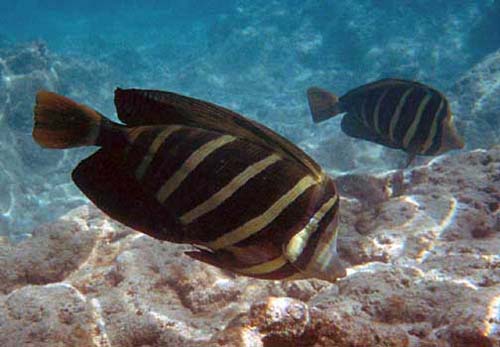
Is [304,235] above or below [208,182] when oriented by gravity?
below

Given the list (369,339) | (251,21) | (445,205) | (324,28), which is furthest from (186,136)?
(251,21)

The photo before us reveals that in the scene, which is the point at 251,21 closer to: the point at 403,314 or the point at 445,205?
the point at 445,205

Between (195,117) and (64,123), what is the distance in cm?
37

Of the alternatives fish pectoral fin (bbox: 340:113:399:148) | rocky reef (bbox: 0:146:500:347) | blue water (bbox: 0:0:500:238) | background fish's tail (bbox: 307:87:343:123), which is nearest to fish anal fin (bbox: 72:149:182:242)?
rocky reef (bbox: 0:146:500:347)

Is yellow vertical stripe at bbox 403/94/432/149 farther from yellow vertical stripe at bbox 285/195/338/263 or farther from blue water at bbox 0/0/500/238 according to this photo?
blue water at bbox 0/0/500/238

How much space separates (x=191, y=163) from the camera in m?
1.17

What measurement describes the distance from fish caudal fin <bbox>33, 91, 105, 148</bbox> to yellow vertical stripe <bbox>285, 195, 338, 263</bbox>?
0.66m

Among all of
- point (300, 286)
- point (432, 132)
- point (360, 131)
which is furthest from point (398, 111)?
point (300, 286)

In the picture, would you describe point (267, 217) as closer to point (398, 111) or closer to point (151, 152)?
point (151, 152)

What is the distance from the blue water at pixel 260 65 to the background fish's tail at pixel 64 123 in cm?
808

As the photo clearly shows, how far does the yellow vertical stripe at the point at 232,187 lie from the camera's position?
1136 mm

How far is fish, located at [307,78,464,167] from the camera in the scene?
10.3 ft

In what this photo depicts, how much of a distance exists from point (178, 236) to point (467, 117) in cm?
1046

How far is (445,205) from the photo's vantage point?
3.46m
